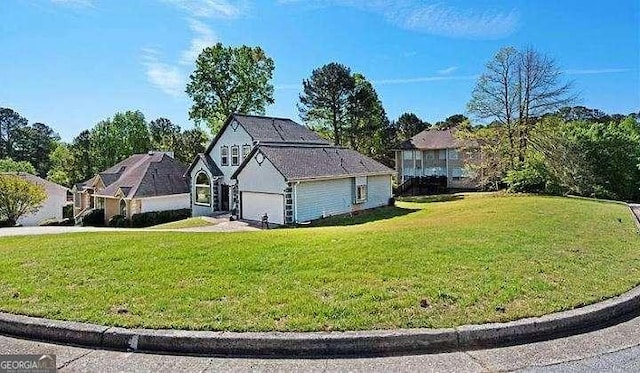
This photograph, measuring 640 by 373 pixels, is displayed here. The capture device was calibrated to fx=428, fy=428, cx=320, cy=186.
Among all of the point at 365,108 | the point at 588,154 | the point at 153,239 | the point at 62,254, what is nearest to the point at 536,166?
the point at 588,154

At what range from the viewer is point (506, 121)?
29.4 metres

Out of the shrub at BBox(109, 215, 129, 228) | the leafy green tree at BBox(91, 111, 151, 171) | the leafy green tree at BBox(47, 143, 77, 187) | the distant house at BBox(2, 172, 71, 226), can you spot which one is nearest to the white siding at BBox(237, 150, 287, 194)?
the shrub at BBox(109, 215, 129, 228)

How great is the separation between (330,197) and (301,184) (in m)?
2.29

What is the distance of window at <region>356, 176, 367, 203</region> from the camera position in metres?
23.2

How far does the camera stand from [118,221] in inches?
1091

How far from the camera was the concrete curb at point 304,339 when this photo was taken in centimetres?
388

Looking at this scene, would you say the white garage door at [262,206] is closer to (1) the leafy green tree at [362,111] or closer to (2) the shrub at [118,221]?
(2) the shrub at [118,221]

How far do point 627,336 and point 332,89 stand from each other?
37223mm

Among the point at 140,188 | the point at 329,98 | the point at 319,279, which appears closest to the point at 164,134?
the point at 329,98

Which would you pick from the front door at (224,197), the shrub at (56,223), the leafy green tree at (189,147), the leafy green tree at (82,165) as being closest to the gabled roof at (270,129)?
the front door at (224,197)

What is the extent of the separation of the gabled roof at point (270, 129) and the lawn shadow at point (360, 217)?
728 centimetres

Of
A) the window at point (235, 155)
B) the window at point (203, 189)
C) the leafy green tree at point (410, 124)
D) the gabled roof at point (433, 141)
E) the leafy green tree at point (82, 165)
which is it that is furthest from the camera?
the leafy green tree at point (410, 124)

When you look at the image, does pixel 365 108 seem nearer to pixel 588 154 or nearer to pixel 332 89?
pixel 332 89

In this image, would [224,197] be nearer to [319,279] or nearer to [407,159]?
[319,279]
